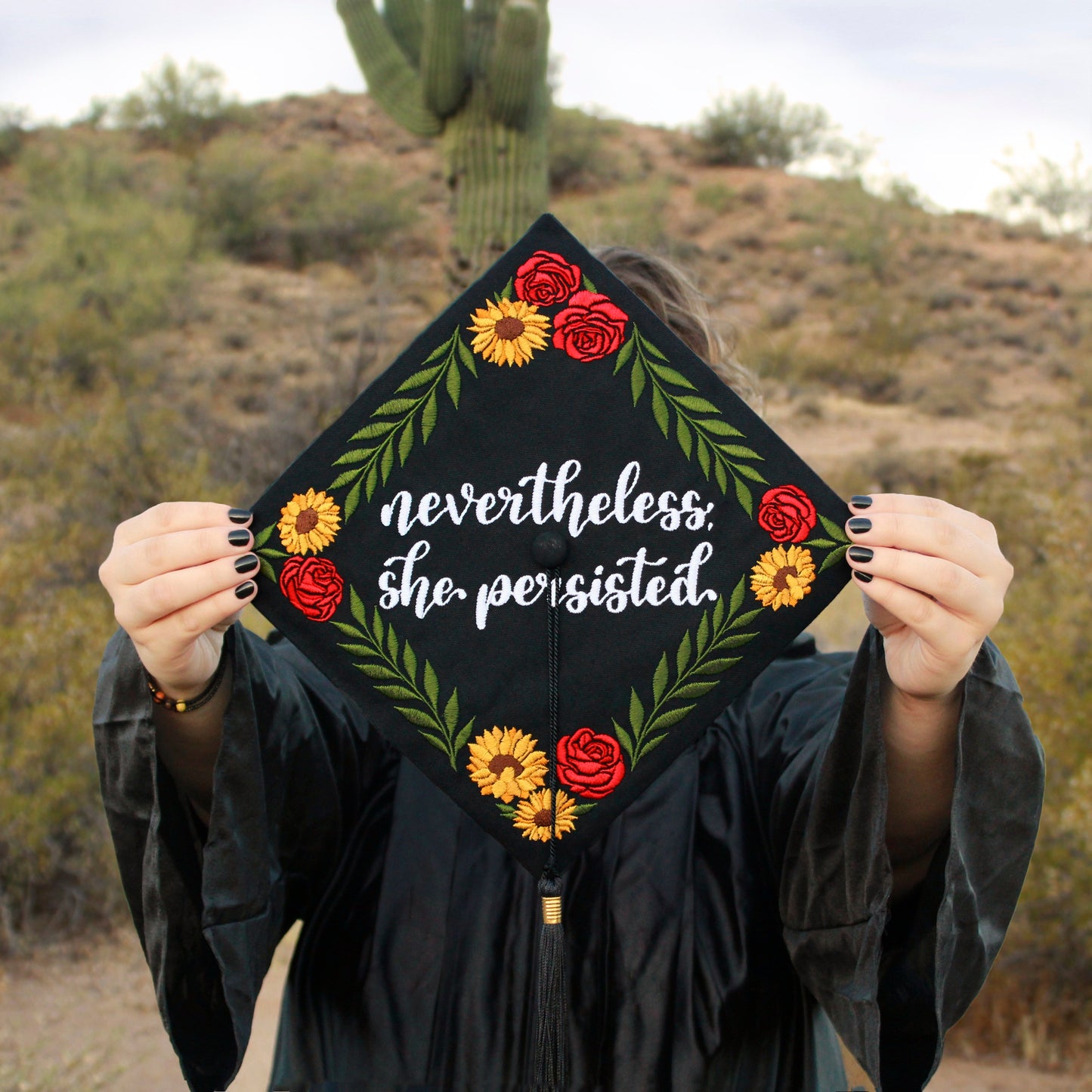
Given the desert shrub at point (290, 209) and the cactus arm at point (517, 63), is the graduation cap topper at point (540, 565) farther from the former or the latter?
the desert shrub at point (290, 209)

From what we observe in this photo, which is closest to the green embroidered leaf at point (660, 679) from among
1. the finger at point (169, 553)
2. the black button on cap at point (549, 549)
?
the black button on cap at point (549, 549)

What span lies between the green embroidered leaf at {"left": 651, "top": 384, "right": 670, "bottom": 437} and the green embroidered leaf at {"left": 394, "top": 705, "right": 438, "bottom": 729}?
574mm

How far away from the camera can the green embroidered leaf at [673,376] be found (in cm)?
164

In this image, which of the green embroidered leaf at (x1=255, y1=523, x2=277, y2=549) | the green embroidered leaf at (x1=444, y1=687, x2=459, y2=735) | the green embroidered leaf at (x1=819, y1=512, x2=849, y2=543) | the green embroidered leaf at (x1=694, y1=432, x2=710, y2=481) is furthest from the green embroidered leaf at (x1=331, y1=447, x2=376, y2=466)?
the green embroidered leaf at (x1=819, y1=512, x2=849, y2=543)

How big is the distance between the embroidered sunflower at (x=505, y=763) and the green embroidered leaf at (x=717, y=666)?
11.0 inches

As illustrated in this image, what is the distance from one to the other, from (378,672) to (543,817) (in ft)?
1.12

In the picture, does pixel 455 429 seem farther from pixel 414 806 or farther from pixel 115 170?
pixel 115 170

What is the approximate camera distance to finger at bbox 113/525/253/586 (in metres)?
1.41

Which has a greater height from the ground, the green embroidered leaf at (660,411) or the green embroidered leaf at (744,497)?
the green embroidered leaf at (660,411)

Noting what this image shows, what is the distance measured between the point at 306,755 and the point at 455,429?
0.59 meters

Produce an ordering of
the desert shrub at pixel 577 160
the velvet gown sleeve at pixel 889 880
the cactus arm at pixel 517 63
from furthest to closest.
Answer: the desert shrub at pixel 577 160 → the cactus arm at pixel 517 63 → the velvet gown sleeve at pixel 889 880

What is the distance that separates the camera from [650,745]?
5.33ft

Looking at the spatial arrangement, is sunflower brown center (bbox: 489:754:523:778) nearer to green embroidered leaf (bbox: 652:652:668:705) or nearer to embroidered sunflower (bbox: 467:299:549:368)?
green embroidered leaf (bbox: 652:652:668:705)

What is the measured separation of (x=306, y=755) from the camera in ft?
5.67
